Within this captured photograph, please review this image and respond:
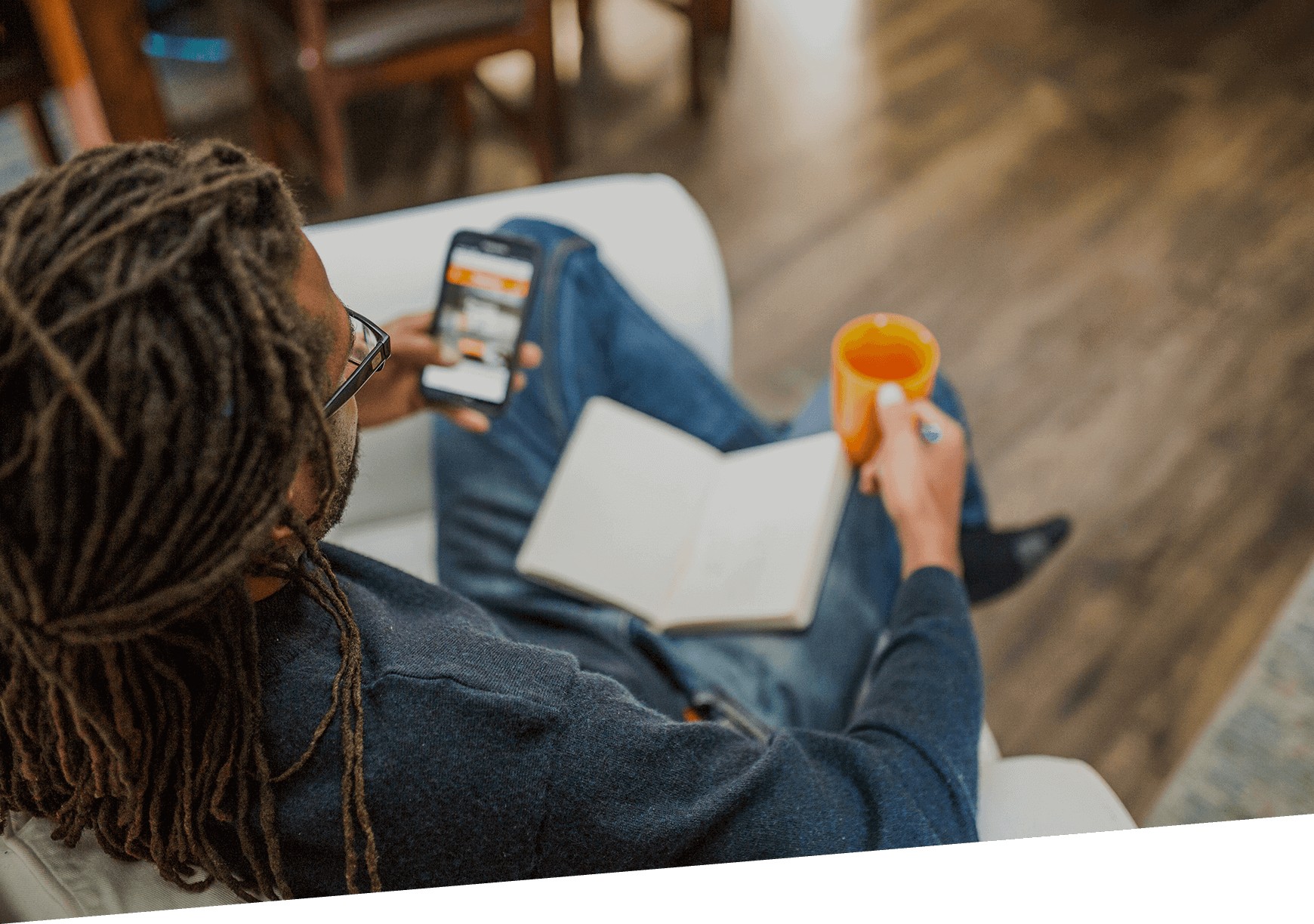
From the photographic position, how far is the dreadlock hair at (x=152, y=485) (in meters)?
0.45

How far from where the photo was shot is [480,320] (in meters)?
1.09

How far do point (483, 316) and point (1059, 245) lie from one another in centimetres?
141

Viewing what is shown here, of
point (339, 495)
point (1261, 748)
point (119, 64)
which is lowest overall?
point (1261, 748)

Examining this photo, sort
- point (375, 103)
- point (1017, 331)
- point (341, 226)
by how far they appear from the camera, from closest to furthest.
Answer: point (341, 226)
point (1017, 331)
point (375, 103)

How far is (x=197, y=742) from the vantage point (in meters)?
0.57

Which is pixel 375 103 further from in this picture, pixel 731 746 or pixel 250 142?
pixel 731 746

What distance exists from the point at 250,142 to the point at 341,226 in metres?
1.21

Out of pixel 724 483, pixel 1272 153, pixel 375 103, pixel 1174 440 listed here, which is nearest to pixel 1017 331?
pixel 1174 440

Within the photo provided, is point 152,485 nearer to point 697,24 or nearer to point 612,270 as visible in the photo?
point 612,270

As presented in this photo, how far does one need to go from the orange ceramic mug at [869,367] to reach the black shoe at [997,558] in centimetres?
28

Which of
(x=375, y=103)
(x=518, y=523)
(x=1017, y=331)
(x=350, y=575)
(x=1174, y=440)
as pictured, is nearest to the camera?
(x=350, y=575)

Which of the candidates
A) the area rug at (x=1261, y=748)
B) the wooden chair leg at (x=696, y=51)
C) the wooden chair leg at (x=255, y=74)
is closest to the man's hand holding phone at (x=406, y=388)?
the wooden chair leg at (x=255, y=74)

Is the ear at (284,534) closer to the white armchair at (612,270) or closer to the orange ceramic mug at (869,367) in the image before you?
the white armchair at (612,270)

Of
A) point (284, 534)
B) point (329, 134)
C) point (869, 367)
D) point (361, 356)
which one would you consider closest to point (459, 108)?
point (329, 134)
